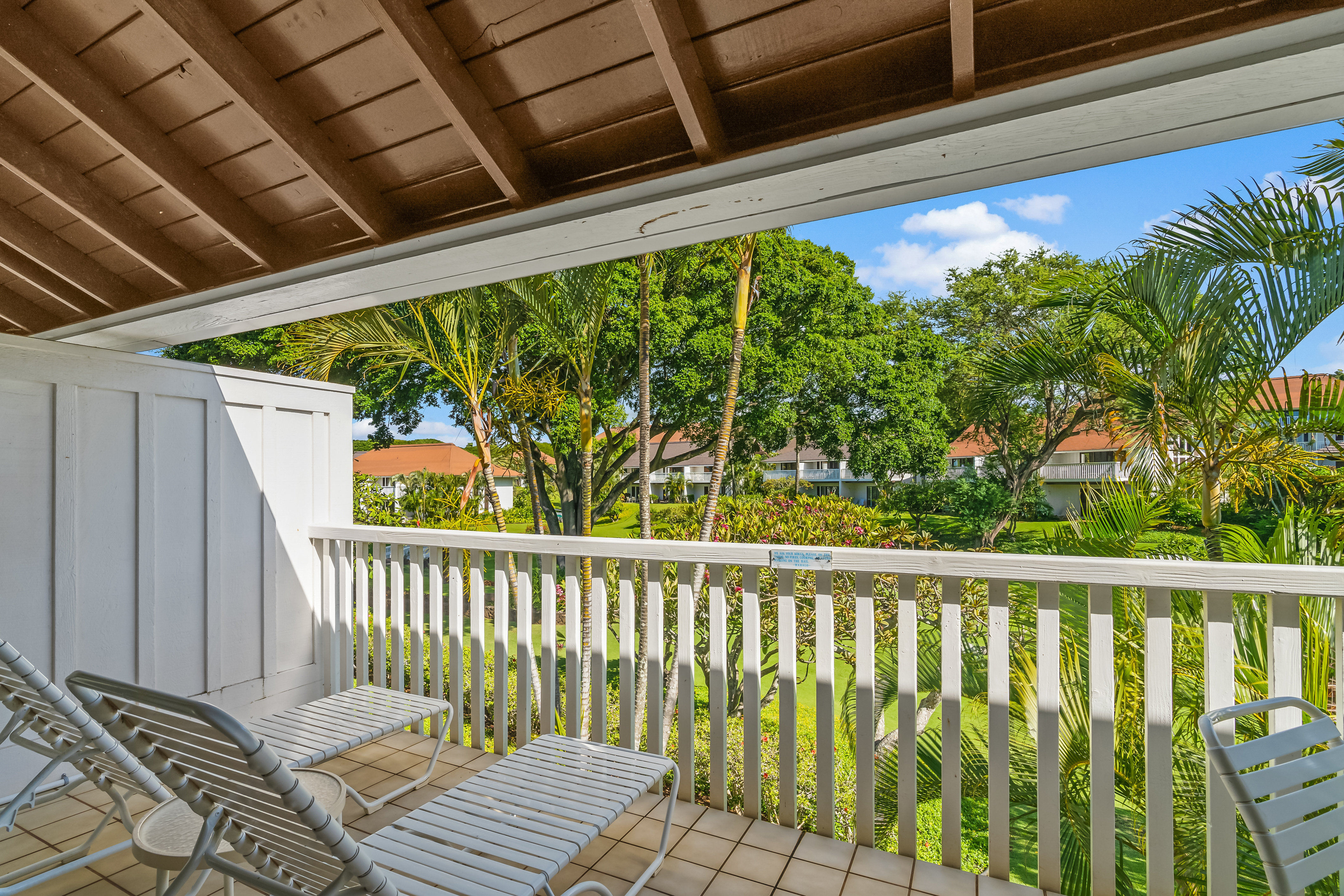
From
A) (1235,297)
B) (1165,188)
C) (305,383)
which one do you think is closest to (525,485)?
(305,383)

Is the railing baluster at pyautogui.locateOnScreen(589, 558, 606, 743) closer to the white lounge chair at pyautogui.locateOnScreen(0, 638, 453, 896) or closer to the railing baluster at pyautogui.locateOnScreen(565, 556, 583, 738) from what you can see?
the railing baluster at pyautogui.locateOnScreen(565, 556, 583, 738)

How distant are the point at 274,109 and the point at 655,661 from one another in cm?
214

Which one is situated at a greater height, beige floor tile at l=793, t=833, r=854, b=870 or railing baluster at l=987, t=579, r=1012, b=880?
railing baluster at l=987, t=579, r=1012, b=880

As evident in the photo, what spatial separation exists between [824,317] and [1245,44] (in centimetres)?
1410

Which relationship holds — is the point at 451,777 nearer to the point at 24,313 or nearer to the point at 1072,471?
the point at 24,313

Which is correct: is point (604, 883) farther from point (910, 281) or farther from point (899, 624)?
point (910, 281)

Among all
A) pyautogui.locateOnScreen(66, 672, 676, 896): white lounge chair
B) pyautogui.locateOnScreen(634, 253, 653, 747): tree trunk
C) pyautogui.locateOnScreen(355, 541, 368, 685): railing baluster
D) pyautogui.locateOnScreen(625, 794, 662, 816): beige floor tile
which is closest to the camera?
pyautogui.locateOnScreen(66, 672, 676, 896): white lounge chair

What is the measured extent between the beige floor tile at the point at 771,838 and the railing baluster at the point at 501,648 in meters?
1.06

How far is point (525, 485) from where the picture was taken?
59.6ft

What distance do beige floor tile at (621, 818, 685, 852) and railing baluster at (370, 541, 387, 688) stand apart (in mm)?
1637

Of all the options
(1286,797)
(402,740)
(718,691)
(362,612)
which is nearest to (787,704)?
(718,691)

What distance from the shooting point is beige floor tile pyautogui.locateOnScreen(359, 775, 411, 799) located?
2646mm

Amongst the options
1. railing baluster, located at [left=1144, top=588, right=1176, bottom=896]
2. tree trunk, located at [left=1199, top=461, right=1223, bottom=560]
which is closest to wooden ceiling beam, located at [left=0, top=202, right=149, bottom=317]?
railing baluster, located at [left=1144, top=588, right=1176, bottom=896]

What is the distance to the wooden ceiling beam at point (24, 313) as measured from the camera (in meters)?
3.12
